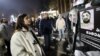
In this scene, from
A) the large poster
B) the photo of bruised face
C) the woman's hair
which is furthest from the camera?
the woman's hair

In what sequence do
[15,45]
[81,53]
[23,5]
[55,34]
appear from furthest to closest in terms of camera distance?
1. [23,5]
2. [55,34]
3. [15,45]
4. [81,53]

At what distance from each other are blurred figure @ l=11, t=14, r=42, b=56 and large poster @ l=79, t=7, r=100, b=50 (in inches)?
41.2

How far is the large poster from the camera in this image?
3.11 m

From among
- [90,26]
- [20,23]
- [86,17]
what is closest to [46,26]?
[20,23]

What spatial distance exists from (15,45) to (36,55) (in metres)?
0.44

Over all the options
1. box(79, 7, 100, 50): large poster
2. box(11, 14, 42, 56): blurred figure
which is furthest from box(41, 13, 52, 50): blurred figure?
box(79, 7, 100, 50): large poster

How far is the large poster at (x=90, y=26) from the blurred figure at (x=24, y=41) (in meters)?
1.05

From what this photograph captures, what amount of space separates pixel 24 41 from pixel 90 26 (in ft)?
4.64

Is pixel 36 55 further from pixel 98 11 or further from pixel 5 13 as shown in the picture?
pixel 5 13

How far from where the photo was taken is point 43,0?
33781mm

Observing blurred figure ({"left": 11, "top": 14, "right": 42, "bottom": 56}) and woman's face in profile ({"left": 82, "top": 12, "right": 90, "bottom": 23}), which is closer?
woman's face in profile ({"left": 82, "top": 12, "right": 90, "bottom": 23})

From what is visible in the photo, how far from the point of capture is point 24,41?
4293mm

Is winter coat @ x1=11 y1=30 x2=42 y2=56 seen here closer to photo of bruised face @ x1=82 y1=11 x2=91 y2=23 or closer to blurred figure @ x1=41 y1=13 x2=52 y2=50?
photo of bruised face @ x1=82 y1=11 x2=91 y2=23

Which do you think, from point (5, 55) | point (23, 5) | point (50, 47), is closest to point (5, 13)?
point (23, 5)
